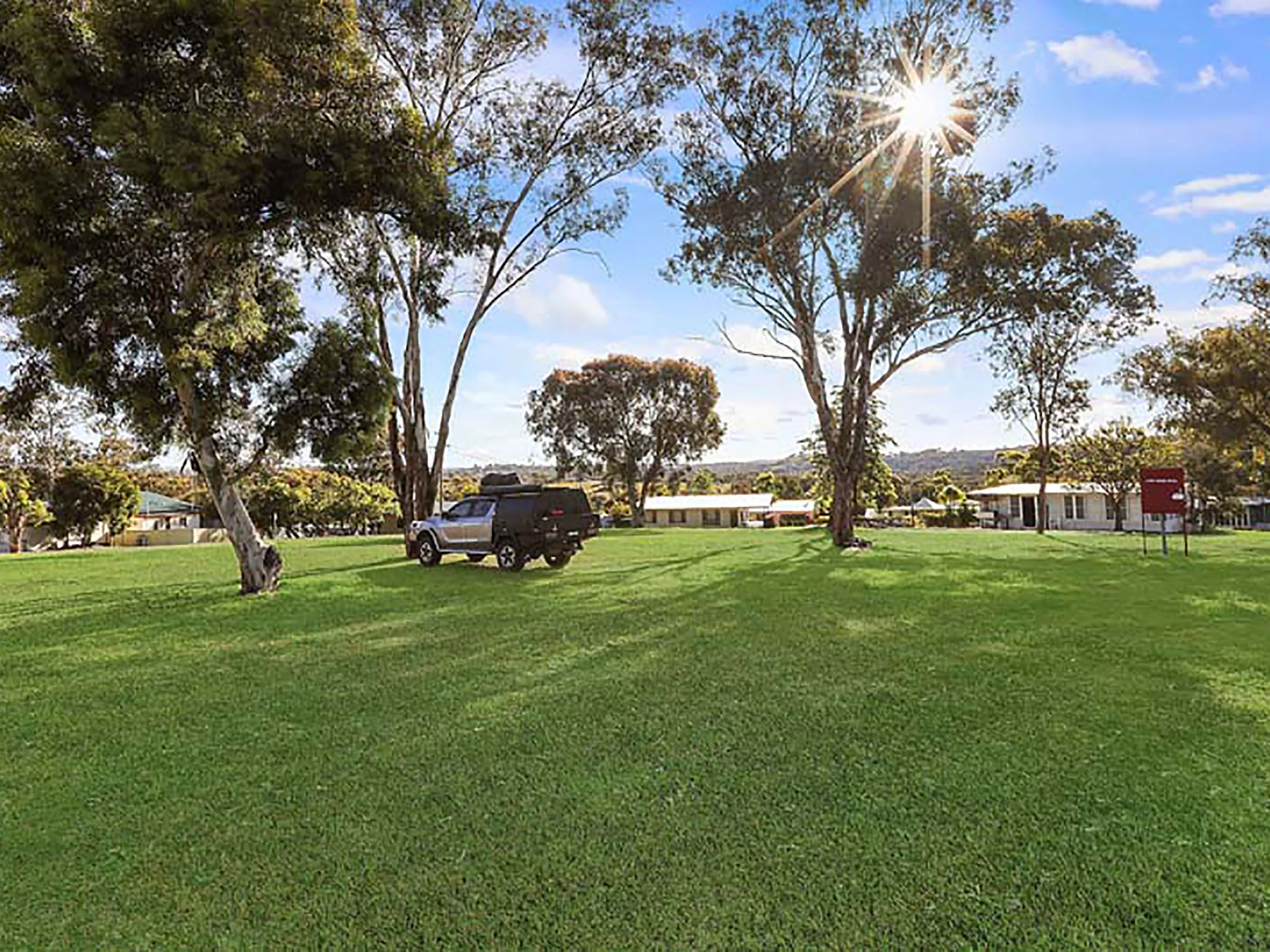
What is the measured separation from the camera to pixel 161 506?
51750 mm

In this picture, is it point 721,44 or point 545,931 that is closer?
point 545,931

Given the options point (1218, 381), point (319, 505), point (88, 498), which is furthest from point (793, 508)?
point (88, 498)

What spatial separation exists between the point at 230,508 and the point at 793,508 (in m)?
60.3

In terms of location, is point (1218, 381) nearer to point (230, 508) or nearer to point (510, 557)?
point (510, 557)

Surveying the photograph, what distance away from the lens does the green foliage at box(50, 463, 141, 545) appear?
36.1 meters

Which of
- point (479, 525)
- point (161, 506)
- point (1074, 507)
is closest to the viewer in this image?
point (479, 525)

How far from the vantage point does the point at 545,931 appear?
248 cm

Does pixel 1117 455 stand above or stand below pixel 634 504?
above

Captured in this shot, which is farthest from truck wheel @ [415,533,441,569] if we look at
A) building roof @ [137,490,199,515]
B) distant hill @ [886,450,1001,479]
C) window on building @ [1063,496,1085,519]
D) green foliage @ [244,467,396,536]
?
distant hill @ [886,450,1001,479]

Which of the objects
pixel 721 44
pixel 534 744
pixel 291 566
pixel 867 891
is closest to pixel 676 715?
pixel 534 744

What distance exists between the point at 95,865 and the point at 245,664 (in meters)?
3.94

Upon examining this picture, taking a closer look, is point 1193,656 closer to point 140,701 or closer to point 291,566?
point 140,701

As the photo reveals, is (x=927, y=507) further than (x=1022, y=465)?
Yes

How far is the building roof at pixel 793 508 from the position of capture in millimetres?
66312
